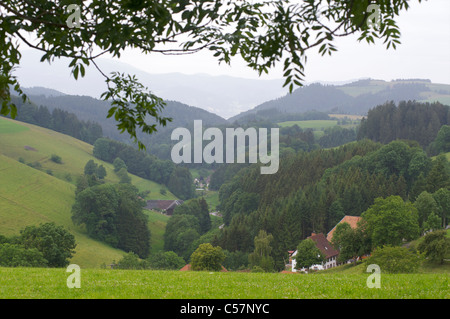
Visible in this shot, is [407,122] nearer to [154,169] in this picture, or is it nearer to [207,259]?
[154,169]

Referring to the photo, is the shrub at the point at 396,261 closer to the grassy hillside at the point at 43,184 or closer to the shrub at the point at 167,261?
the shrub at the point at 167,261

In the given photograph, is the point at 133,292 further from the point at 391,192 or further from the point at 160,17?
the point at 391,192

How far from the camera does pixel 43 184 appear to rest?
74250mm

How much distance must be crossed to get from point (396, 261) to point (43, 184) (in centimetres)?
6623

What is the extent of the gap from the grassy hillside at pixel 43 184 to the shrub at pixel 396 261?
34.2 meters

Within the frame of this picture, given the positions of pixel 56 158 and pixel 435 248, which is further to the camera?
pixel 56 158

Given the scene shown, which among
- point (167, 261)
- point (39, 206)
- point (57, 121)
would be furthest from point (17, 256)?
point (57, 121)

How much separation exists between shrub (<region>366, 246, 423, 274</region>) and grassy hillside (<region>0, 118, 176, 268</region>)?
1346 inches

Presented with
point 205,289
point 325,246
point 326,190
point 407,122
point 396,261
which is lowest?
point 325,246

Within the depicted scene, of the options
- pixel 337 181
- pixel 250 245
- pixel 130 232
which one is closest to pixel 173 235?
pixel 130 232

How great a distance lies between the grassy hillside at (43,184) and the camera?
183 feet

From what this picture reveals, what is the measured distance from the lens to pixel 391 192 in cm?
6756

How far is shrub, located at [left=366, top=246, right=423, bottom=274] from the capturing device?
72.7 feet

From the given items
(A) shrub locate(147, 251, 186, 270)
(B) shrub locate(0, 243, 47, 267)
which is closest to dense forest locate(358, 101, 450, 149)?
(A) shrub locate(147, 251, 186, 270)
